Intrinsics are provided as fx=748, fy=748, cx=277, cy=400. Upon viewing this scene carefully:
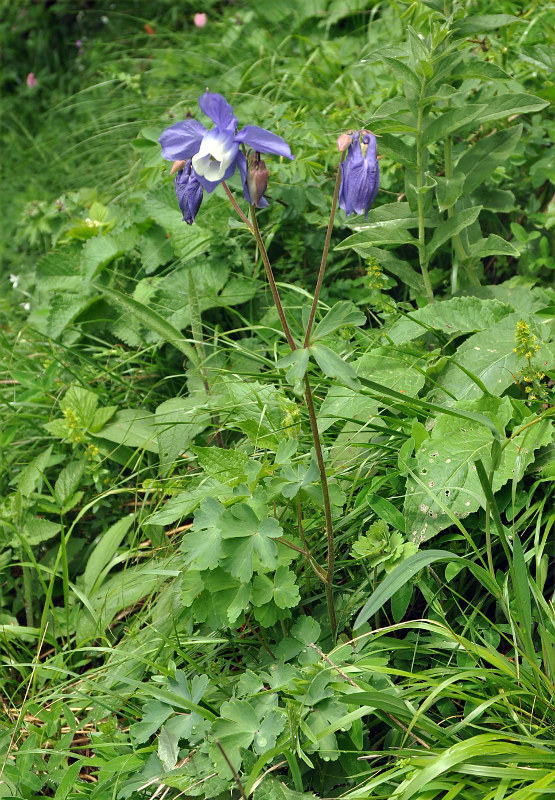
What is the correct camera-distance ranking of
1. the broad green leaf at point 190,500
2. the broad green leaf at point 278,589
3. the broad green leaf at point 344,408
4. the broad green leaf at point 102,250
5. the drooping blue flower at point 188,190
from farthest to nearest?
the broad green leaf at point 102,250 < the broad green leaf at point 344,408 < the broad green leaf at point 190,500 < the broad green leaf at point 278,589 < the drooping blue flower at point 188,190

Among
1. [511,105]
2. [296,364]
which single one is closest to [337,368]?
[296,364]

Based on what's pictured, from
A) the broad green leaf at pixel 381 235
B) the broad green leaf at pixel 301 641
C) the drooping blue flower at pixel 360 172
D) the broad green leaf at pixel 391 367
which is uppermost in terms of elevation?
the drooping blue flower at pixel 360 172

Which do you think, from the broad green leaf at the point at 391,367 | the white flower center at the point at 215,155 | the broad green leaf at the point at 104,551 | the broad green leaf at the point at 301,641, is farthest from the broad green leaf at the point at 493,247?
the broad green leaf at the point at 104,551

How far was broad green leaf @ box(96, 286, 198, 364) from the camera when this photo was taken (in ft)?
7.23

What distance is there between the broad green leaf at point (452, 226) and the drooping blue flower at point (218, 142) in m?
0.84

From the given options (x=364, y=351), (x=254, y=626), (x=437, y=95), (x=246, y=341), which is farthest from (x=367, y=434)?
(x=437, y=95)

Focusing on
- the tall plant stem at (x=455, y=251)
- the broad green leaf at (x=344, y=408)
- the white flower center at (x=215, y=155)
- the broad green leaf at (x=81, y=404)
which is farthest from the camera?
the broad green leaf at (x=81, y=404)

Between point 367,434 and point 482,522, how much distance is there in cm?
36

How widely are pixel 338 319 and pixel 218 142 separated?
14.1 inches

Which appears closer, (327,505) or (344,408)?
(327,505)

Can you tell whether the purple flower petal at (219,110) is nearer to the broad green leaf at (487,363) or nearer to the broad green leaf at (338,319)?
the broad green leaf at (338,319)

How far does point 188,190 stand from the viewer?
4.38 feet

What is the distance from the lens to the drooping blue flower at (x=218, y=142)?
4.00ft

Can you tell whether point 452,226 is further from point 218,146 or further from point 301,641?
point 301,641
